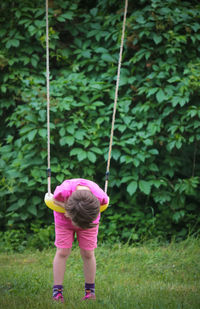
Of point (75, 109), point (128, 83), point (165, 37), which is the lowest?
point (75, 109)

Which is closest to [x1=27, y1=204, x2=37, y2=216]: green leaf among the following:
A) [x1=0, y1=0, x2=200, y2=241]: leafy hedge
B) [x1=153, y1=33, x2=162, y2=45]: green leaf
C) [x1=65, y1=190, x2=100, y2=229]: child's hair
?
[x1=0, y1=0, x2=200, y2=241]: leafy hedge

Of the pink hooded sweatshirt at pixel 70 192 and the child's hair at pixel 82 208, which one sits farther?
the pink hooded sweatshirt at pixel 70 192

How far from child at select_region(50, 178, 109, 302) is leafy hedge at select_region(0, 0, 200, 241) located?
161cm

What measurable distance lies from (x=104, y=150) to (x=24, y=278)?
1847 mm

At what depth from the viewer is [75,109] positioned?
484cm

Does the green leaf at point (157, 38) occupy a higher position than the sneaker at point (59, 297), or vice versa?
the green leaf at point (157, 38)

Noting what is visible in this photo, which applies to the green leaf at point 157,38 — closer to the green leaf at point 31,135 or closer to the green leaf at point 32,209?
the green leaf at point 31,135

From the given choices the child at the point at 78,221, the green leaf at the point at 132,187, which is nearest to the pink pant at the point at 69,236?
the child at the point at 78,221

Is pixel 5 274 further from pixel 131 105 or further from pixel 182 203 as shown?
pixel 131 105

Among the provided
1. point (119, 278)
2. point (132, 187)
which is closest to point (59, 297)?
point (119, 278)

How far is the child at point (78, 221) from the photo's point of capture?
254 centimetres

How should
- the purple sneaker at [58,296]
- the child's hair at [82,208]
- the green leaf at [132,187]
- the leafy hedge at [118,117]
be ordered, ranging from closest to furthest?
the child's hair at [82,208]
the purple sneaker at [58,296]
the green leaf at [132,187]
the leafy hedge at [118,117]

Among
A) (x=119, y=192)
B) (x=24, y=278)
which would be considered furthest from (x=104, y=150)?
(x=24, y=278)

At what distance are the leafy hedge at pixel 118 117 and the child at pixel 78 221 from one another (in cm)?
161
